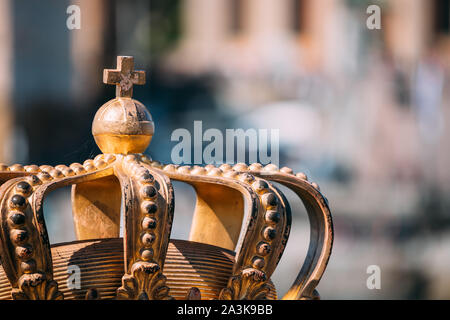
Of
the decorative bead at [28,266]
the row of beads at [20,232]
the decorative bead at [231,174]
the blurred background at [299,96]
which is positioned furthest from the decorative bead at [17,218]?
the blurred background at [299,96]

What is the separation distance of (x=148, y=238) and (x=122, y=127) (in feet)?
1.81

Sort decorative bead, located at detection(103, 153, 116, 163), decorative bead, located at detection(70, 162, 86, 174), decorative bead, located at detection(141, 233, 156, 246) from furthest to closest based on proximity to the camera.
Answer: decorative bead, located at detection(103, 153, 116, 163), decorative bead, located at detection(70, 162, 86, 174), decorative bead, located at detection(141, 233, 156, 246)

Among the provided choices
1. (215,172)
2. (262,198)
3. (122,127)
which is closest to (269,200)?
(262,198)

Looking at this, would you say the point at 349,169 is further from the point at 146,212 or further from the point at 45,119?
the point at 146,212

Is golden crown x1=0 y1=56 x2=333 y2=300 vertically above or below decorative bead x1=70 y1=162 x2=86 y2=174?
below

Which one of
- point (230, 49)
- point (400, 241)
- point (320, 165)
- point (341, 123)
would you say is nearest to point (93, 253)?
point (400, 241)

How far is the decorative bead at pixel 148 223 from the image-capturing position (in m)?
3.24

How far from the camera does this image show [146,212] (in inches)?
128

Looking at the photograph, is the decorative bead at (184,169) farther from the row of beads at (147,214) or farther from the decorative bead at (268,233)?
the decorative bead at (268,233)

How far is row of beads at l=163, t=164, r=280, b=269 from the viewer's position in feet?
11.3

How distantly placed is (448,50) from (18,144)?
448 inches

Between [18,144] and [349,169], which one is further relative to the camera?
[18,144]

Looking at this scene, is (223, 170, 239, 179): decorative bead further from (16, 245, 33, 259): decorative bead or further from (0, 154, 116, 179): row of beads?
(16, 245, 33, 259): decorative bead

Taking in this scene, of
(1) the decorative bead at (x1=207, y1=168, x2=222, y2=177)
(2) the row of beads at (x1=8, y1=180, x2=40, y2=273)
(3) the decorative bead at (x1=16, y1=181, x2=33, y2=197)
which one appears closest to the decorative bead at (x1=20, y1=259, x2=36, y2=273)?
(2) the row of beads at (x1=8, y1=180, x2=40, y2=273)
